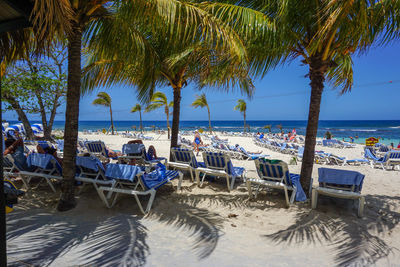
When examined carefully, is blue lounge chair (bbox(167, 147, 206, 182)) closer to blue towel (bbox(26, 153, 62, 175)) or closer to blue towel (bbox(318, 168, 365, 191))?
blue towel (bbox(26, 153, 62, 175))

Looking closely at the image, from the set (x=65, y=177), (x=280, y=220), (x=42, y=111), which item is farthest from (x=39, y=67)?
(x=280, y=220)

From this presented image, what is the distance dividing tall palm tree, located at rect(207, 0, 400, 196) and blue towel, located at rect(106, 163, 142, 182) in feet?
8.93

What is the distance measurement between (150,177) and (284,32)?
3.38m

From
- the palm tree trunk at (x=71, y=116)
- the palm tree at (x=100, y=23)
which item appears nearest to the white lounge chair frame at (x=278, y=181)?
the palm tree at (x=100, y=23)

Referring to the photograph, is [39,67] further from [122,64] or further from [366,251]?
[366,251]

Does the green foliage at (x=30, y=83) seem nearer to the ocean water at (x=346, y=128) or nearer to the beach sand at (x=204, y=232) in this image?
the beach sand at (x=204, y=232)

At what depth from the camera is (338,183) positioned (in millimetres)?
3943

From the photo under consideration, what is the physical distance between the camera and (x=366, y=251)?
2758 mm

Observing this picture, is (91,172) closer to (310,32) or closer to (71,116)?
(71,116)

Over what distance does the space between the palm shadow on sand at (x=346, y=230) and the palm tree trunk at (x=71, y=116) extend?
3073 mm

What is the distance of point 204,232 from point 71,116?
103 inches

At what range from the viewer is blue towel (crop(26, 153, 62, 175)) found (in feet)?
14.0

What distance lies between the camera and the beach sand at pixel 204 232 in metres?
2.58

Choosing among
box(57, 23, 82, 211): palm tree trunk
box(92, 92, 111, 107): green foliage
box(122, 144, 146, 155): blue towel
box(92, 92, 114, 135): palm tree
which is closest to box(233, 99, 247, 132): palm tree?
box(92, 92, 114, 135): palm tree
